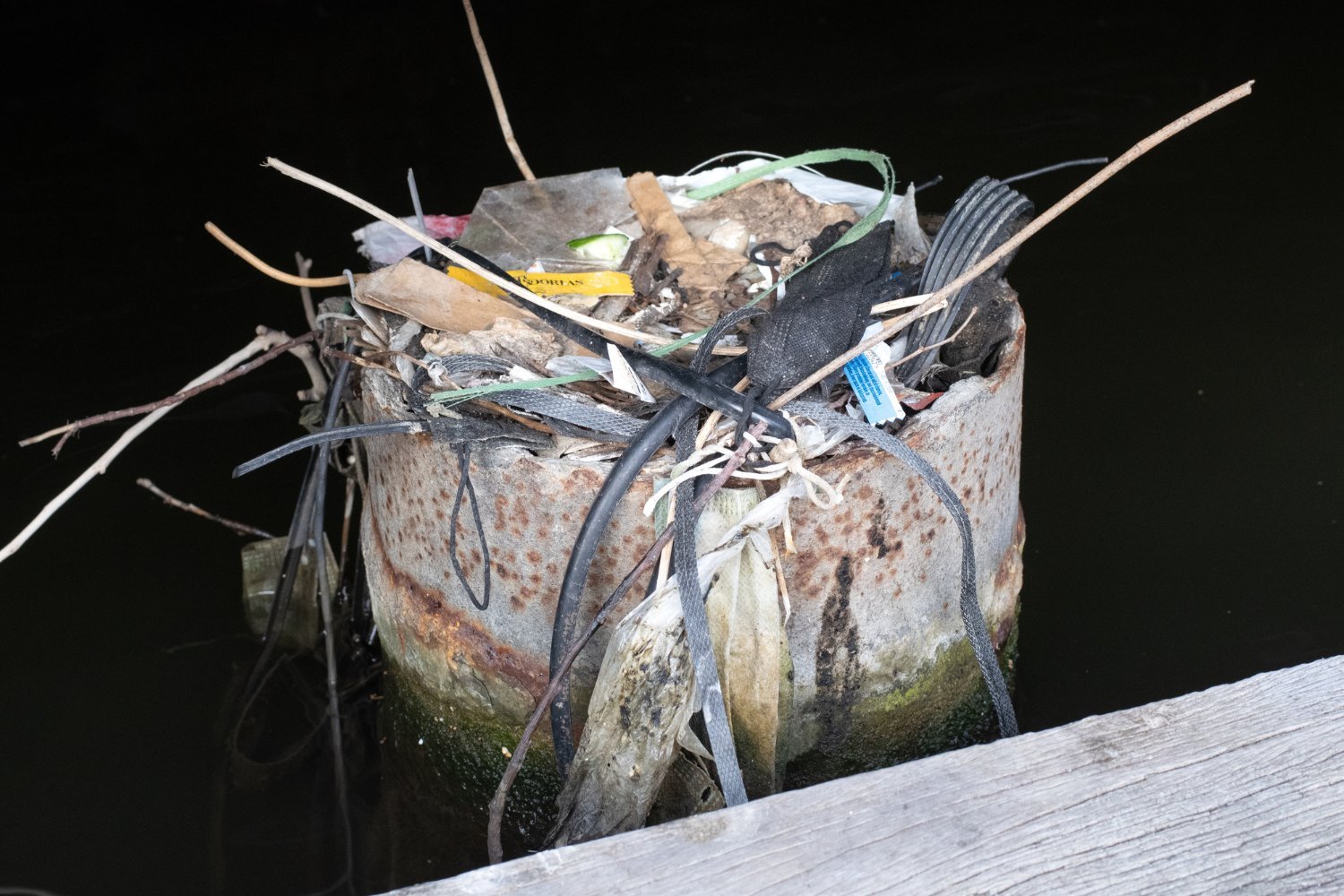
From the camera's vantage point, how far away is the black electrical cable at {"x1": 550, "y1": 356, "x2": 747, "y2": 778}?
1615mm

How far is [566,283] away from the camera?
2.02m

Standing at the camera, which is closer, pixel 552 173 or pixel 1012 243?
pixel 1012 243

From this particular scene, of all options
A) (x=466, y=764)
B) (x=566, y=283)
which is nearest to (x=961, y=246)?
(x=566, y=283)

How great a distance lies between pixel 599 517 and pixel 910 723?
25.6 inches

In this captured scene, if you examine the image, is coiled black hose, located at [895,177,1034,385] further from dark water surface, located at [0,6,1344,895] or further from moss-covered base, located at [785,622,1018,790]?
dark water surface, located at [0,6,1344,895]

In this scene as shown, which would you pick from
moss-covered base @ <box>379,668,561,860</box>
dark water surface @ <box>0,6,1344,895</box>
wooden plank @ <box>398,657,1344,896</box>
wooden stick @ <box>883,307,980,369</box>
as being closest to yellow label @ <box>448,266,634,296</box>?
wooden stick @ <box>883,307,980,369</box>

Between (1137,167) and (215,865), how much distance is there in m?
3.77

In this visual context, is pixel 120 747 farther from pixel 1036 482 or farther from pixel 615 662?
pixel 1036 482

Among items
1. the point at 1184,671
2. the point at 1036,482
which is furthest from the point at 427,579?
the point at 1036,482

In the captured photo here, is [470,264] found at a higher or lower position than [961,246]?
higher

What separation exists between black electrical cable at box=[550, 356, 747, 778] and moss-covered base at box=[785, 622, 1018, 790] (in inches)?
16.4

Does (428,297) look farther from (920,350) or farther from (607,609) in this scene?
(920,350)

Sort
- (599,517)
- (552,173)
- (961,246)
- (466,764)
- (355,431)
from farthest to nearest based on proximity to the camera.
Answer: (552,173) → (466,764) → (961,246) → (355,431) → (599,517)

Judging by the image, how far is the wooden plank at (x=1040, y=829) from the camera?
1288mm
